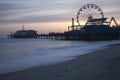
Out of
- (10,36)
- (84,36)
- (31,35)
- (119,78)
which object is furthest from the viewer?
(10,36)

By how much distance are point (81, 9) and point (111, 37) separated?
12.4 meters

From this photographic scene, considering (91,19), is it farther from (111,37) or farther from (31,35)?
(31,35)

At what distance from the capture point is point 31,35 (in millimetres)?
A: 116875

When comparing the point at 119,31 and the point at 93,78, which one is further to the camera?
the point at 119,31

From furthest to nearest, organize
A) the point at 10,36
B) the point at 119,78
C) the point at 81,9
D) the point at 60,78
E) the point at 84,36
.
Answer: the point at 10,36 < the point at 84,36 < the point at 81,9 < the point at 60,78 < the point at 119,78

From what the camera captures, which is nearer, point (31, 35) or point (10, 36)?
point (31, 35)

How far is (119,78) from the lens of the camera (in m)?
6.25

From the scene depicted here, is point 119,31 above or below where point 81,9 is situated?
below

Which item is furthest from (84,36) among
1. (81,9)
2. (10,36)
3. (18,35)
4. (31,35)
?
(10,36)

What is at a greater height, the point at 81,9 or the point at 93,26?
the point at 81,9

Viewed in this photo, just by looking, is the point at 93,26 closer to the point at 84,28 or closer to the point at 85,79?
the point at 84,28

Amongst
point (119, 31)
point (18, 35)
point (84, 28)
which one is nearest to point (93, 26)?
point (84, 28)

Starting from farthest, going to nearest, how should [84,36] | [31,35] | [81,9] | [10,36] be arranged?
[10,36] < [31,35] < [84,36] < [81,9]

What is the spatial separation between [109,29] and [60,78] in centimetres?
6448
